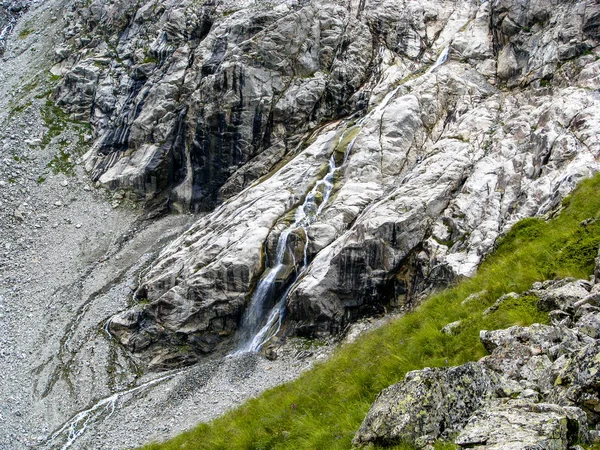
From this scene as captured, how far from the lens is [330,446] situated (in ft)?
28.0

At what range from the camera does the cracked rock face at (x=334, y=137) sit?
2980 cm

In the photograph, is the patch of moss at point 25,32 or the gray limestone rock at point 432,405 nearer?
the gray limestone rock at point 432,405

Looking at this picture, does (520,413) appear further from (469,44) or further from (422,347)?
(469,44)

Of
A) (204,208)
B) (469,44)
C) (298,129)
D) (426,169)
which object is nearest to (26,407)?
(204,208)

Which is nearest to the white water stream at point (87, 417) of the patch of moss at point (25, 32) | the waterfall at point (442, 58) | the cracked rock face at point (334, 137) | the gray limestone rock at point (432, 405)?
the cracked rock face at point (334, 137)

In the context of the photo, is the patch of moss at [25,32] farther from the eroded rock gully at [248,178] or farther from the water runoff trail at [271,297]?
the water runoff trail at [271,297]

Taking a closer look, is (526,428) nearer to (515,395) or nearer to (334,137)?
(515,395)

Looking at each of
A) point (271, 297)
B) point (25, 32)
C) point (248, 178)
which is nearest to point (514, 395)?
point (271, 297)

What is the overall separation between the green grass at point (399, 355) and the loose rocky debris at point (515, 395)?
1.10 m

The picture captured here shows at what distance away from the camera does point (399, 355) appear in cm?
1068

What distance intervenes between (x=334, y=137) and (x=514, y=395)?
1443 inches

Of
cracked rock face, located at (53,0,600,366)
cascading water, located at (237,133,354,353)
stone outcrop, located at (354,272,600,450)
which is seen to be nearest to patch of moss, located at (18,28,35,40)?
cracked rock face, located at (53,0,600,366)

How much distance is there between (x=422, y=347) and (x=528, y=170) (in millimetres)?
21435

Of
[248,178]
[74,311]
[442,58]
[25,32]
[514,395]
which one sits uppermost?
[25,32]
